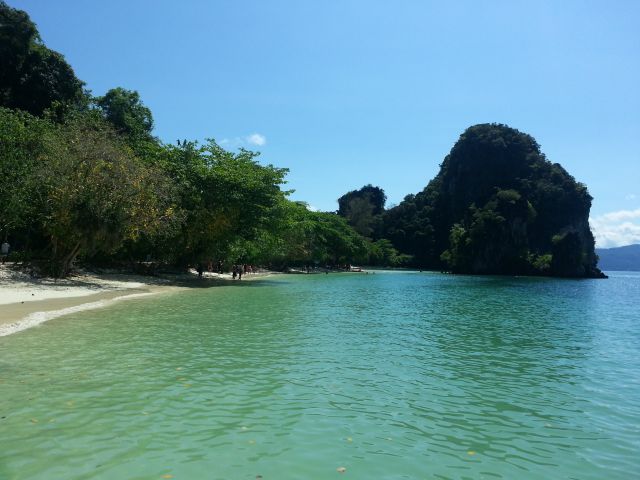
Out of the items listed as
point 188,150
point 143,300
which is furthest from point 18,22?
point 143,300

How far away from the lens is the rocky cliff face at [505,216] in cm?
11450

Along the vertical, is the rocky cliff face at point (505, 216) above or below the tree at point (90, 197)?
above

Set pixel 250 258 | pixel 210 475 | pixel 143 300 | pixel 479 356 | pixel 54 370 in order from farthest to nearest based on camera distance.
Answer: pixel 250 258 → pixel 143 300 → pixel 479 356 → pixel 54 370 → pixel 210 475

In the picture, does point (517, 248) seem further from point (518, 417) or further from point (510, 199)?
point (518, 417)

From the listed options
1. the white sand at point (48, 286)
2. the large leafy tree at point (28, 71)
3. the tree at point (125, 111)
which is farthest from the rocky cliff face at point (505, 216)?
the white sand at point (48, 286)

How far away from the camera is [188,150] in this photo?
4581cm

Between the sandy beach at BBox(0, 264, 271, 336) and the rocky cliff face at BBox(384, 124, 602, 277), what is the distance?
89389mm

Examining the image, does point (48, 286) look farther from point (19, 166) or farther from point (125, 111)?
point (125, 111)

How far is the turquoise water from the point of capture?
253 inches

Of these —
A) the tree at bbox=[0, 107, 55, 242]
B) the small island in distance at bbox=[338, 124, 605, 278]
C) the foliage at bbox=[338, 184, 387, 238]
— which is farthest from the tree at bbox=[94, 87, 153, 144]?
the foliage at bbox=[338, 184, 387, 238]

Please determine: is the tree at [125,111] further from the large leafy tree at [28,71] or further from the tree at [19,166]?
the tree at [19,166]

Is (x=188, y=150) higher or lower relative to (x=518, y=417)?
higher

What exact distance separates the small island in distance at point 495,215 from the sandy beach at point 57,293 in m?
89.7

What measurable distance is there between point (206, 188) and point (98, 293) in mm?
16679
